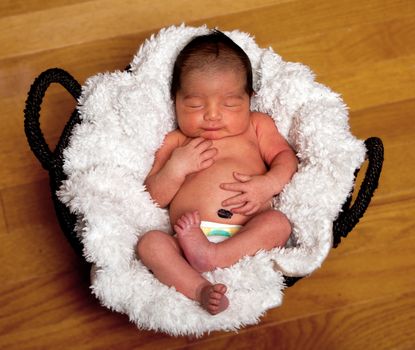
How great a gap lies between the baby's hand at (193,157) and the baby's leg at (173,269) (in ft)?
0.46

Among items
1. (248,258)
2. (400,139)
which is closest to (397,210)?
(400,139)

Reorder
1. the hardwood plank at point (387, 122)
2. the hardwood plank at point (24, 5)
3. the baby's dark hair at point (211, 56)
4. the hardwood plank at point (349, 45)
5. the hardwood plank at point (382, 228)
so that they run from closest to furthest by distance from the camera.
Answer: the baby's dark hair at point (211, 56) → the hardwood plank at point (382, 228) → the hardwood plank at point (387, 122) → the hardwood plank at point (349, 45) → the hardwood plank at point (24, 5)

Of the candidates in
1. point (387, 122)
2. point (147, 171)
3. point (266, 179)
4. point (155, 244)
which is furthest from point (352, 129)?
point (155, 244)

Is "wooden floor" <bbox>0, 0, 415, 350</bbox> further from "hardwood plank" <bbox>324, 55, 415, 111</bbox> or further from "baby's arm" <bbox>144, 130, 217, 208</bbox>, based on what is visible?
"baby's arm" <bbox>144, 130, 217, 208</bbox>

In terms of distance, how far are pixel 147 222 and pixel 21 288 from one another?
35 cm

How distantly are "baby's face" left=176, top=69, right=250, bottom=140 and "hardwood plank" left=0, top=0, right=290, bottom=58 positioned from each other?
0.48 m

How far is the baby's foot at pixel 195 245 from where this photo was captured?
42.7 inches

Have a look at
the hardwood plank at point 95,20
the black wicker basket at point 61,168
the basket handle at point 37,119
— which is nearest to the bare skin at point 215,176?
the black wicker basket at point 61,168

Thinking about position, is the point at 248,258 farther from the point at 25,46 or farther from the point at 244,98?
the point at 25,46

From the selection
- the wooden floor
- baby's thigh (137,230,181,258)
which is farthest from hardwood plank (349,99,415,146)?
baby's thigh (137,230,181,258)

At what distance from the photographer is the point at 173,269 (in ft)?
3.49

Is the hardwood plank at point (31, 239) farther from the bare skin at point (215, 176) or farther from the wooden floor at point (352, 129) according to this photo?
the bare skin at point (215, 176)

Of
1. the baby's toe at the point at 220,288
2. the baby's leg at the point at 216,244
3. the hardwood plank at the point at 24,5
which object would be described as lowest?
the baby's toe at the point at 220,288

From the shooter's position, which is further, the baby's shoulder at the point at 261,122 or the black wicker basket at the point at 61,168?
the baby's shoulder at the point at 261,122
